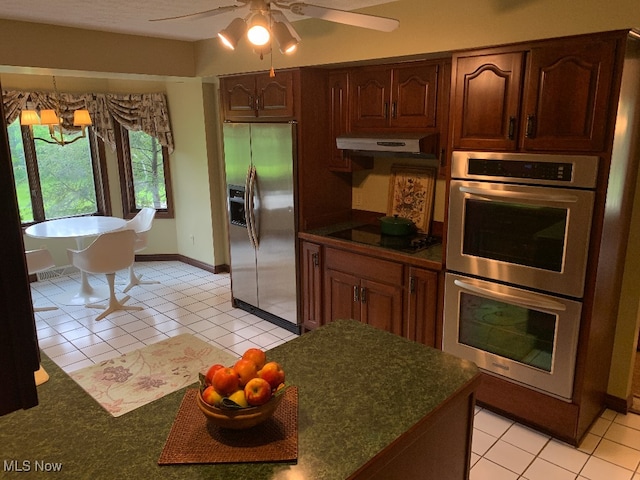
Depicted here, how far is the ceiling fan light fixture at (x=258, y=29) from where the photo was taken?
183cm

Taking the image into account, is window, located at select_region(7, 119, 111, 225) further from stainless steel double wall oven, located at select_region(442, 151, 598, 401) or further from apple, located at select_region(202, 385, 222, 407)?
apple, located at select_region(202, 385, 222, 407)

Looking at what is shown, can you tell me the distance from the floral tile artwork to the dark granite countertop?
0.37 m

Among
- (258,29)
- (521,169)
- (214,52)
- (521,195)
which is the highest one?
(214,52)

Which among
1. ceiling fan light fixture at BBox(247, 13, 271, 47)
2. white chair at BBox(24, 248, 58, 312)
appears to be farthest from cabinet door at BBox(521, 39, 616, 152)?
white chair at BBox(24, 248, 58, 312)

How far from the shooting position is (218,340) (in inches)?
160

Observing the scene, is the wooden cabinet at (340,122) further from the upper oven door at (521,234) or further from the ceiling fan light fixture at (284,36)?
the ceiling fan light fixture at (284,36)

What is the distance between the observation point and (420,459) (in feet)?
5.10

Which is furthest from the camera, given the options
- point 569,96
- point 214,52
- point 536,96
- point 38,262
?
point 38,262

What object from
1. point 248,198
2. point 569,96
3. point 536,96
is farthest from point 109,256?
point 569,96

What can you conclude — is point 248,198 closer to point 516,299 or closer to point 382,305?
point 382,305

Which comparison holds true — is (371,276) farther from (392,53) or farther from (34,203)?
(34,203)

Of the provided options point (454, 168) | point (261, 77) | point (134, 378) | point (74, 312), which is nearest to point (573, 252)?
point (454, 168)

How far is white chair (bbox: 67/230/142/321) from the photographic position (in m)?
4.46

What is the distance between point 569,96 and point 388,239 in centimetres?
157
